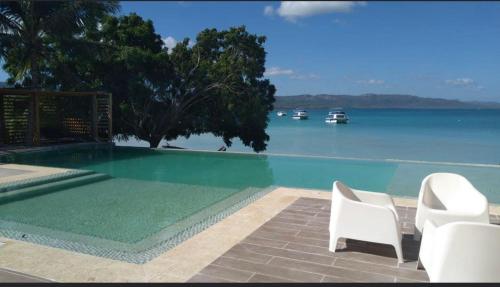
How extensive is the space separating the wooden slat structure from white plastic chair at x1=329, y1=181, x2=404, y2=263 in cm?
1109

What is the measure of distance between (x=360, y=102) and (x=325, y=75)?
71220 mm

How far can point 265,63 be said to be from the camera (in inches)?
644

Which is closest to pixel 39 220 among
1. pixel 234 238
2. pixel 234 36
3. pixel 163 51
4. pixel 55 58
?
pixel 234 238

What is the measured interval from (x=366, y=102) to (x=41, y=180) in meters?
84.9

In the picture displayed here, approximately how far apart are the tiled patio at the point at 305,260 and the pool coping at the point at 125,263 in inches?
6.6

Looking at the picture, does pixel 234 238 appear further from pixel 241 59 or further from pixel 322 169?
pixel 241 59

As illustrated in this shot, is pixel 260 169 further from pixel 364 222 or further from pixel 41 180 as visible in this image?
pixel 364 222

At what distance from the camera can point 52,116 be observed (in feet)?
43.0

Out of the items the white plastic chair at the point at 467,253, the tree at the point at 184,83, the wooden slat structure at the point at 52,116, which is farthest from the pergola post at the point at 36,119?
the white plastic chair at the point at 467,253

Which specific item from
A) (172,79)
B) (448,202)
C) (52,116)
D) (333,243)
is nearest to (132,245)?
(333,243)

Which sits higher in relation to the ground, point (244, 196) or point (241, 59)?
point (241, 59)

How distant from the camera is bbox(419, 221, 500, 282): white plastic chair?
2.49 metres

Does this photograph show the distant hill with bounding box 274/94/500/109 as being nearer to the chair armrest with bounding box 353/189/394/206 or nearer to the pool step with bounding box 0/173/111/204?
the pool step with bounding box 0/173/111/204

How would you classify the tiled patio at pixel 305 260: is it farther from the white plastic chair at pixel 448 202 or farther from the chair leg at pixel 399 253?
the white plastic chair at pixel 448 202
